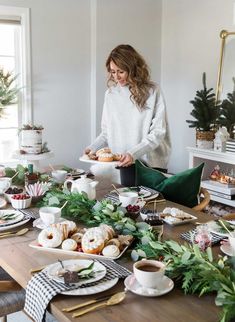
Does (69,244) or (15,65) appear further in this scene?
(15,65)

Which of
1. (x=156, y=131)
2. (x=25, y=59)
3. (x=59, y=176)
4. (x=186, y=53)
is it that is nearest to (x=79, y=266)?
(x=59, y=176)

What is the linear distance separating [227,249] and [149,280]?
1.37 ft

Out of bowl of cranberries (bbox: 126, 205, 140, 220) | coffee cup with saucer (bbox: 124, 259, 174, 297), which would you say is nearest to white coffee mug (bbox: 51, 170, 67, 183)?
bowl of cranberries (bbox: 126, 205, 140, 220)

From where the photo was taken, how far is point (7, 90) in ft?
12.9

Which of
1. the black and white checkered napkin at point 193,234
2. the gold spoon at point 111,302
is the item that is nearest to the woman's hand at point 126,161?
the black and white checkered napkin at point 193,234

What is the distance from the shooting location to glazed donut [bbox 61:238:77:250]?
1.45 metres

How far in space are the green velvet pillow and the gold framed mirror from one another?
1785 mm

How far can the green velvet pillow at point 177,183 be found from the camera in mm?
2127

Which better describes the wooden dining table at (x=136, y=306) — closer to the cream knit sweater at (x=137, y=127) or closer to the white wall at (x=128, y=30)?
the cream knit sweater at (x=137, y=127)

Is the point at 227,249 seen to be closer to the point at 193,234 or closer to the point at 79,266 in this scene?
the point at 193,234

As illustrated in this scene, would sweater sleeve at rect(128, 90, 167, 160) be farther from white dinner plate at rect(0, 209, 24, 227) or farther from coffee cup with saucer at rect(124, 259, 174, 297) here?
coffee cup with saucer at rect(124, 259, 174, 297)

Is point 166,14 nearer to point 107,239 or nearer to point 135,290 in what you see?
point 107,239

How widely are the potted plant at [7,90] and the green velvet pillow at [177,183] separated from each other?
6.66 ft

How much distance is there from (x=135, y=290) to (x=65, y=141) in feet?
10.7
